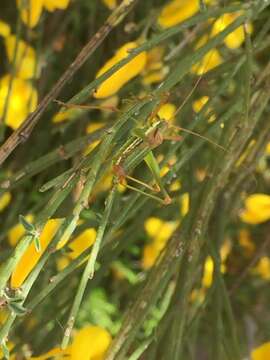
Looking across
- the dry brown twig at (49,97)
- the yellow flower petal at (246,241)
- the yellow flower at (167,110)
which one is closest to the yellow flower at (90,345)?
the dry brown twig at (49,97)

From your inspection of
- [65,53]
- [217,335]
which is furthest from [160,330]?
[65,53]

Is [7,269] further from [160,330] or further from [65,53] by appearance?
[65,53]

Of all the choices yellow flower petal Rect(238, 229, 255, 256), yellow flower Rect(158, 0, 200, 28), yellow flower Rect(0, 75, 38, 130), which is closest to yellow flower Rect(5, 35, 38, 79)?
yellow flower Rect(0, 75, 38, 130)

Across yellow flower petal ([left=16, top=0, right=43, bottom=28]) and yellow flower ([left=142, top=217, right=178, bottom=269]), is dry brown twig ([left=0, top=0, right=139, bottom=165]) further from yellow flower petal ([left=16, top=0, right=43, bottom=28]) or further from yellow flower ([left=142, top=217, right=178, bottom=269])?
yellow flower ([left=142, top=217, right=178, bottom=269])

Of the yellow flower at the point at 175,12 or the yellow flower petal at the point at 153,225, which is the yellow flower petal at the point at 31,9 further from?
the yellow flower petal at the point at 153,225

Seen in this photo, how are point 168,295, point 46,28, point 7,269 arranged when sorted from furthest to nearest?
point 46,28
point 168,295
point 7,269

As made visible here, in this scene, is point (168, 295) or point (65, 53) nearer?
point (168, 295)
